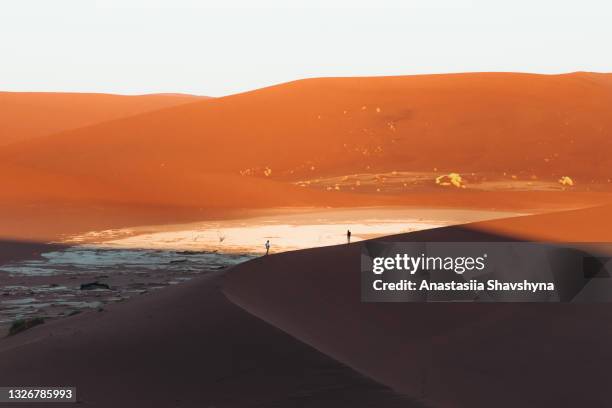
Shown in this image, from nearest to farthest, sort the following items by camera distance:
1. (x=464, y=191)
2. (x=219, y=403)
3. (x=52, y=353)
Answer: (x=219, y=403), (x=52, y=353), (x=464, y=191)

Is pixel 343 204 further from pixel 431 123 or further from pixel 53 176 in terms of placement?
pixel 431 123

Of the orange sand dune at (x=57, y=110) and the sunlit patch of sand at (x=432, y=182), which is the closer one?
the sunlit patch of sand at (x=432, y=182)

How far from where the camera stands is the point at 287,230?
34844 mm

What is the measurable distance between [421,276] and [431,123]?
60.6 m

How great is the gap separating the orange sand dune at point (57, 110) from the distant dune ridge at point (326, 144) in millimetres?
33176

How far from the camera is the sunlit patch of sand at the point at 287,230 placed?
30.8m

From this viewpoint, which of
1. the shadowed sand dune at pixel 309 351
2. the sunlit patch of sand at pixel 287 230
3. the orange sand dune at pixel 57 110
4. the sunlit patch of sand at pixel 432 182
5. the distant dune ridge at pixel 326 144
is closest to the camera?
the shadowed sand dune at pixel 309 351

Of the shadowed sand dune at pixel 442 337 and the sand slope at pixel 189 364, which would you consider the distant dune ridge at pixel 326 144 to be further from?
the sand slope at pixel 189 364

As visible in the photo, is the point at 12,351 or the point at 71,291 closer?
the point at 12,351

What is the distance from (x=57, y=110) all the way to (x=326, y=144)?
221 ft

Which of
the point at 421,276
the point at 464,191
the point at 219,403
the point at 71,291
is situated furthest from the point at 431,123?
the point at 219,403

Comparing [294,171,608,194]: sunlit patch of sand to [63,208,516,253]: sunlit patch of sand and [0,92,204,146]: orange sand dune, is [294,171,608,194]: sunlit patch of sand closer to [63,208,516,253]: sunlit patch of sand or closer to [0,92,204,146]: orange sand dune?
[63,208,516,253]: sunlit patch of sand

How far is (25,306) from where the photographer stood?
19.0 meters

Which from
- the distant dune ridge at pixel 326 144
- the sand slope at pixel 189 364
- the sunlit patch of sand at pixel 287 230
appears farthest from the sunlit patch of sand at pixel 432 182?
the sand slope at pixel 189 364
